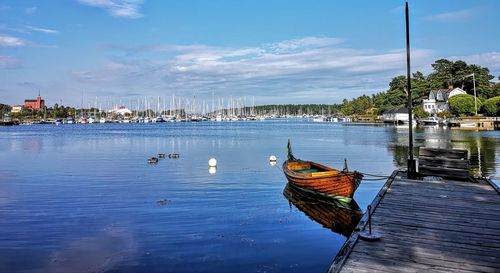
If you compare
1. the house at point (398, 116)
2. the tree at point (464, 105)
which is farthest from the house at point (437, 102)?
the tree at point (464, 105)

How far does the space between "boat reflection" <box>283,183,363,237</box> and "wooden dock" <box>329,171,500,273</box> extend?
2142 millimetres

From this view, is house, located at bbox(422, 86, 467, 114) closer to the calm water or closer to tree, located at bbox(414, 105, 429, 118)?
tree, located at bbox(414, 105, 429, 118)

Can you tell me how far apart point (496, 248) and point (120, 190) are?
20881 mm

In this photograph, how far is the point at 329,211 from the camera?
1906 centimetres

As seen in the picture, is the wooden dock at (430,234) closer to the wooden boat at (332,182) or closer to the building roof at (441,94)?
the wooden boat at (332,182)

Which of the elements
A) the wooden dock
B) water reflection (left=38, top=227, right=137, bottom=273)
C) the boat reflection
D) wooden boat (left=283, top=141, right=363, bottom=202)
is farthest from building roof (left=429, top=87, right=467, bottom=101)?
water reflection (left=38, top=227, right=137, bottom=273)

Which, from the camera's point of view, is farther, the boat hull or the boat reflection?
the boat hull

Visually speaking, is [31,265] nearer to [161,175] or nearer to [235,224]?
[235,224]

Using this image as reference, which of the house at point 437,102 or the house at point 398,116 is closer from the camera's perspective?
the house at point 398,116

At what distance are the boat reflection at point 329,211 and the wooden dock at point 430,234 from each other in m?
2.14

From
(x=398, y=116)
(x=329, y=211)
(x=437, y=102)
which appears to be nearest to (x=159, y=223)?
(x=329, y=211)

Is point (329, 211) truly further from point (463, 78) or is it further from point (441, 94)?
point (463, 78)

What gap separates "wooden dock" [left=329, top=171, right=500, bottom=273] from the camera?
852 cm

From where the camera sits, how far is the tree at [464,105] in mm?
109938
